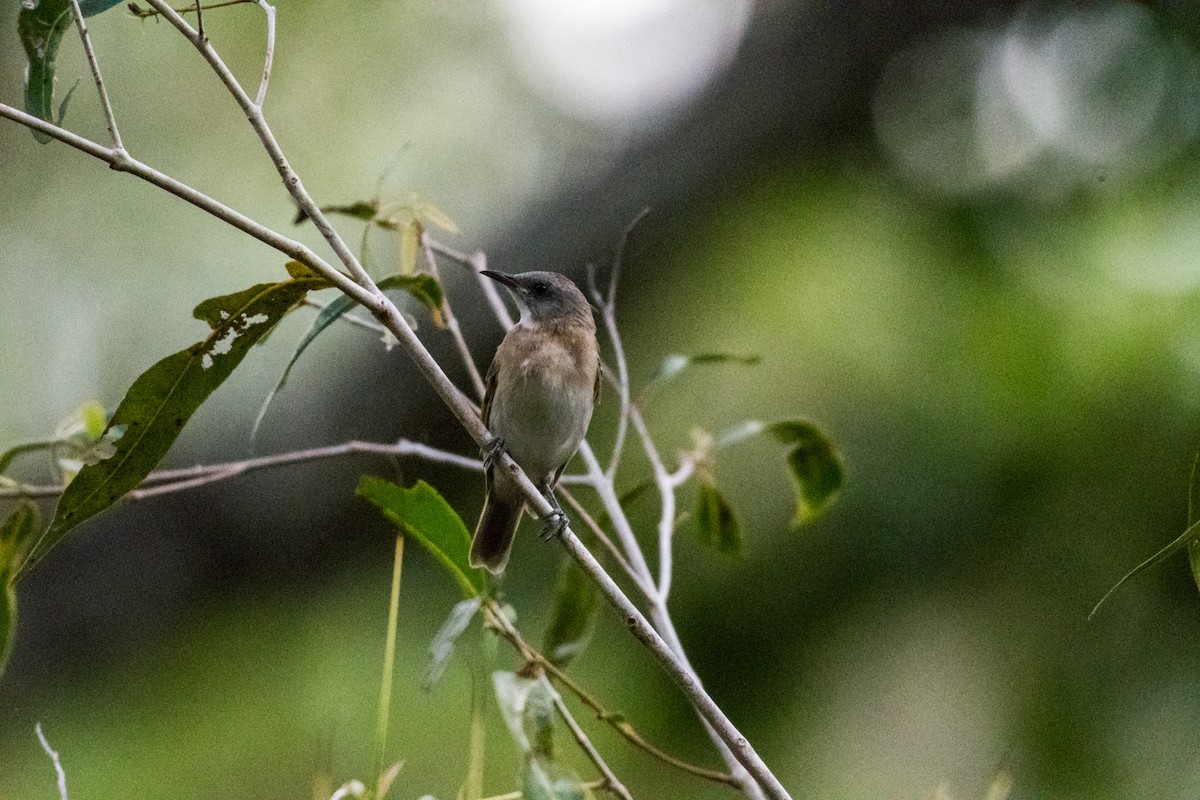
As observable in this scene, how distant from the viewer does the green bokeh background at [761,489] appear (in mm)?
2967

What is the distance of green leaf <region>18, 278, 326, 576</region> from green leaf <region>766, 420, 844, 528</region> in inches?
49.5

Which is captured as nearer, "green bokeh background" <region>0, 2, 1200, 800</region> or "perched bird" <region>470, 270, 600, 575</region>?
"perched bird" <region>470, 270, 600, 575</region>

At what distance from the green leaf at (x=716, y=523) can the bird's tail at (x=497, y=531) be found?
63 centimetres

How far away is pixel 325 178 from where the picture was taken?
4.55 metres

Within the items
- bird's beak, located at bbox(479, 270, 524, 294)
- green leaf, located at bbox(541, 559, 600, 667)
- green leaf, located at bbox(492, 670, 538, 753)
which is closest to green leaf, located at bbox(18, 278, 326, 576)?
green leaf, located at bbox(492, 670, 538, 753)

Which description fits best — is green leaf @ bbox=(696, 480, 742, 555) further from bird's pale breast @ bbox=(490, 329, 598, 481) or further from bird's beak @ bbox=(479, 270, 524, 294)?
bird's beak @ bbox=(479, 270, 524, 294)

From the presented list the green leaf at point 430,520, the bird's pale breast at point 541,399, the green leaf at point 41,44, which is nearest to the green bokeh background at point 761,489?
the bird's pale breast at point 541,399

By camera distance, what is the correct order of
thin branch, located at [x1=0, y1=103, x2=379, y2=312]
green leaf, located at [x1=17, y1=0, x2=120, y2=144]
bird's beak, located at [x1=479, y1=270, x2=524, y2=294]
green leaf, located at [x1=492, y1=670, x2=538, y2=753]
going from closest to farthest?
thin branch, located at [x1=0, y1=103, x2=379, y2=312] → green leaf, located at [x1=17, y1=0, x2=120, y2=144] → green leaf, located at [x1=492, y1=670, x2=538, y2=753] → bird's beak, located at [x1=479, y1=270, x2=524, y2=294]

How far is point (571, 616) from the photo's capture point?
236cm

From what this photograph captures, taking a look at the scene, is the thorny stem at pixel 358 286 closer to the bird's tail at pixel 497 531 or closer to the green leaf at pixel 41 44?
the green leaf at pixel 41 44

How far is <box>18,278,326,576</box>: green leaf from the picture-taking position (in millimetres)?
1555

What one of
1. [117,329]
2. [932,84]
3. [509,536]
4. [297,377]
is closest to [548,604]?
[509,536]

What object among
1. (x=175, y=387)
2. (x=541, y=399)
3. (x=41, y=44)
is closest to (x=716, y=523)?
(x=541, y=399)

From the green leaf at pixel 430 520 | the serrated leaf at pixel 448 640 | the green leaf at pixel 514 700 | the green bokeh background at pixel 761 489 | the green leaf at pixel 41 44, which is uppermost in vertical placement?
the green leaf at pixel 41 44
